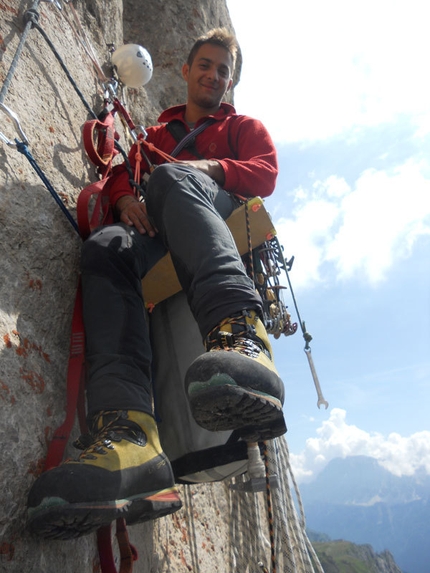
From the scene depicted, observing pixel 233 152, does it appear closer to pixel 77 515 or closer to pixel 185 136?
pixel 185 136

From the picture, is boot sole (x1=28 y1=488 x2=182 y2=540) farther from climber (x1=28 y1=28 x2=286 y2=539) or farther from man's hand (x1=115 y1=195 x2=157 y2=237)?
man's hand (x1=115 y1=195 x2=157 y2=237)

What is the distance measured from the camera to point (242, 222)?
232 cm

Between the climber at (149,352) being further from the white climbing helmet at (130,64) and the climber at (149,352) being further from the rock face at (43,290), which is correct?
the white climbing helmet at (130,64)

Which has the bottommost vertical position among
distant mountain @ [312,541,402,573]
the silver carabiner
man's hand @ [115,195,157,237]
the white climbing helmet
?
distant mountain @ [312,541,402,573]

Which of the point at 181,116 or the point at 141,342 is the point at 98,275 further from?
the point at 181,116

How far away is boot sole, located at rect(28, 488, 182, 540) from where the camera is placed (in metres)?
1.23

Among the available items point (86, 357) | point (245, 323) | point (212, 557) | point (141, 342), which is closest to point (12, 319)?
point (86, 357)

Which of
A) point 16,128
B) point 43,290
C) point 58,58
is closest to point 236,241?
point 43,290

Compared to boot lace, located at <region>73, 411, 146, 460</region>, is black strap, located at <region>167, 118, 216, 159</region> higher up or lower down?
higher up

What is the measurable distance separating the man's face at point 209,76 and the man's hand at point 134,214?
1.10 metres

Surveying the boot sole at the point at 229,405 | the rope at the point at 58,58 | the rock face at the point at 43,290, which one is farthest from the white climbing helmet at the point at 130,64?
the boot sole at the point at 229,405

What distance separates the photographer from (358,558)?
63.5 meters

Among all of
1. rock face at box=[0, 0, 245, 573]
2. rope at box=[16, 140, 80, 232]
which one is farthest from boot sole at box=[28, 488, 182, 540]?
rope at box=[16, 140, 80, 232]

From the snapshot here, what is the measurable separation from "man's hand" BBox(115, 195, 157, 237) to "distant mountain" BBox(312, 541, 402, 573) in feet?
187
